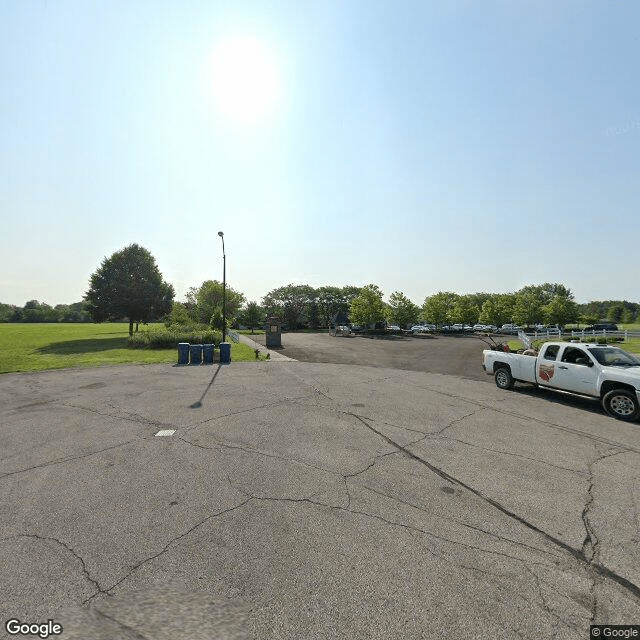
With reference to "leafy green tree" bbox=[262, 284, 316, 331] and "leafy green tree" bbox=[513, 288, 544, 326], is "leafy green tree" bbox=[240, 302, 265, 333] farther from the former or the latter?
"leafy green tree" bbox=[513, 288, 544, 326]

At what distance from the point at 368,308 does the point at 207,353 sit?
1615 inches

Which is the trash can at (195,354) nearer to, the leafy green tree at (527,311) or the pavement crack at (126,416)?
the pavement crack at (126,416)

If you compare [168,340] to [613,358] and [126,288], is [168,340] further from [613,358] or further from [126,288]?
[613,358]

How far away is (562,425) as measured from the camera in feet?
25.2

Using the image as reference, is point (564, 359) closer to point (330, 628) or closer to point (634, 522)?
point (634, 522)

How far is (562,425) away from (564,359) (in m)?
3.07

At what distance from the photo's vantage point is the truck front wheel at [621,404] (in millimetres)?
8000

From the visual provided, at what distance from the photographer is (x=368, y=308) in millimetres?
56656

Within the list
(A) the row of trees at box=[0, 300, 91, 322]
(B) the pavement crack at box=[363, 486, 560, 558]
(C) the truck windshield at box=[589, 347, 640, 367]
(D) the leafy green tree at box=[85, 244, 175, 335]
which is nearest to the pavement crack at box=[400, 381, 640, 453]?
(C) the truck windshield at box=[589, 347, 640, 367]

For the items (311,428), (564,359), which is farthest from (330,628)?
(564,359)

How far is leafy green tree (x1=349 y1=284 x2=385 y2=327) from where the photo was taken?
56.4 metres

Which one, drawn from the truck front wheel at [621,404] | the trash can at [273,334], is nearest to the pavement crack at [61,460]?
the truck front wheel at [621,404]

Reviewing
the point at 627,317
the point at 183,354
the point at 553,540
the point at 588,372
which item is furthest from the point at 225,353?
the point at 627,317

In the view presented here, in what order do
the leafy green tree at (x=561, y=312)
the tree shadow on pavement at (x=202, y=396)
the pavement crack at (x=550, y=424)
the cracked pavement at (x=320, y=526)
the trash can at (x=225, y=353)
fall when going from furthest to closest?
1. the leafy green tree at (x=561, y=312)
2. the trash can at (x=225, y=353)
3. the tree shadow on pavement at (x=202, y=396)
4. the pavement crack at (x=550, y=424)
5. the cracked pavement at (x=320, y=526)
